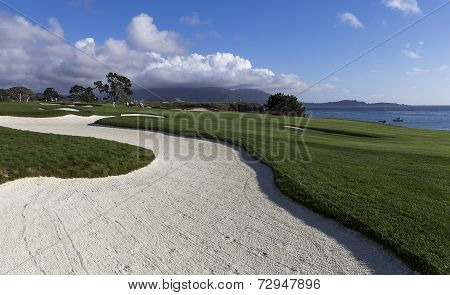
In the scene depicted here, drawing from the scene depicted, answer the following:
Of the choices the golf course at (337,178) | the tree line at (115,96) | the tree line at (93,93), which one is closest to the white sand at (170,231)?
the golf course at (337,178)

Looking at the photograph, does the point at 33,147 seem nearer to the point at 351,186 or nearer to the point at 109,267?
the point at 109,267

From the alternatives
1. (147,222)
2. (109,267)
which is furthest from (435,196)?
(109,267)

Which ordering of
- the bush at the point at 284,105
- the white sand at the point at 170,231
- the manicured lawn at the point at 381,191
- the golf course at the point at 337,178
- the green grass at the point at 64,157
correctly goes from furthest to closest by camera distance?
1. the bush at the point at 284,105
2. the green grass at the point at 64,157
3. the golf course at the point at 337,178
4. the manicured lawn at the point at 381,191
5. the white sand at the point at 170,231

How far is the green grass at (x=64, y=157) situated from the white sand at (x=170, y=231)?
2.07ft

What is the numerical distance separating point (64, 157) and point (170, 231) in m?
8.39

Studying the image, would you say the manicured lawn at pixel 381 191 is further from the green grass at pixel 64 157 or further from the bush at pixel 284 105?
the bush at pixel 284 105

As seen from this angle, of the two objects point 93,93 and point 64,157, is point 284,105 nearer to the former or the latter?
point 93,93

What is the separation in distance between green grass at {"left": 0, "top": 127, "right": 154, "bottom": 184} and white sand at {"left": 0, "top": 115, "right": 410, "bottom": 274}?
632 millimetres

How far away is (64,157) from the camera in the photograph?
1501cm

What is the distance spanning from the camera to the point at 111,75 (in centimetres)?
11838

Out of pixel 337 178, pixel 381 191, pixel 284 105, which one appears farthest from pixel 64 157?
pixel 284 105

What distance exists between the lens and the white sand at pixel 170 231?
709 centimetres

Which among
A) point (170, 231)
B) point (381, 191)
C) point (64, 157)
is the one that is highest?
point (64, 157)

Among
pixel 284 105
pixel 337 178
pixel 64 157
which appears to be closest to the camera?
pixel 337 178
